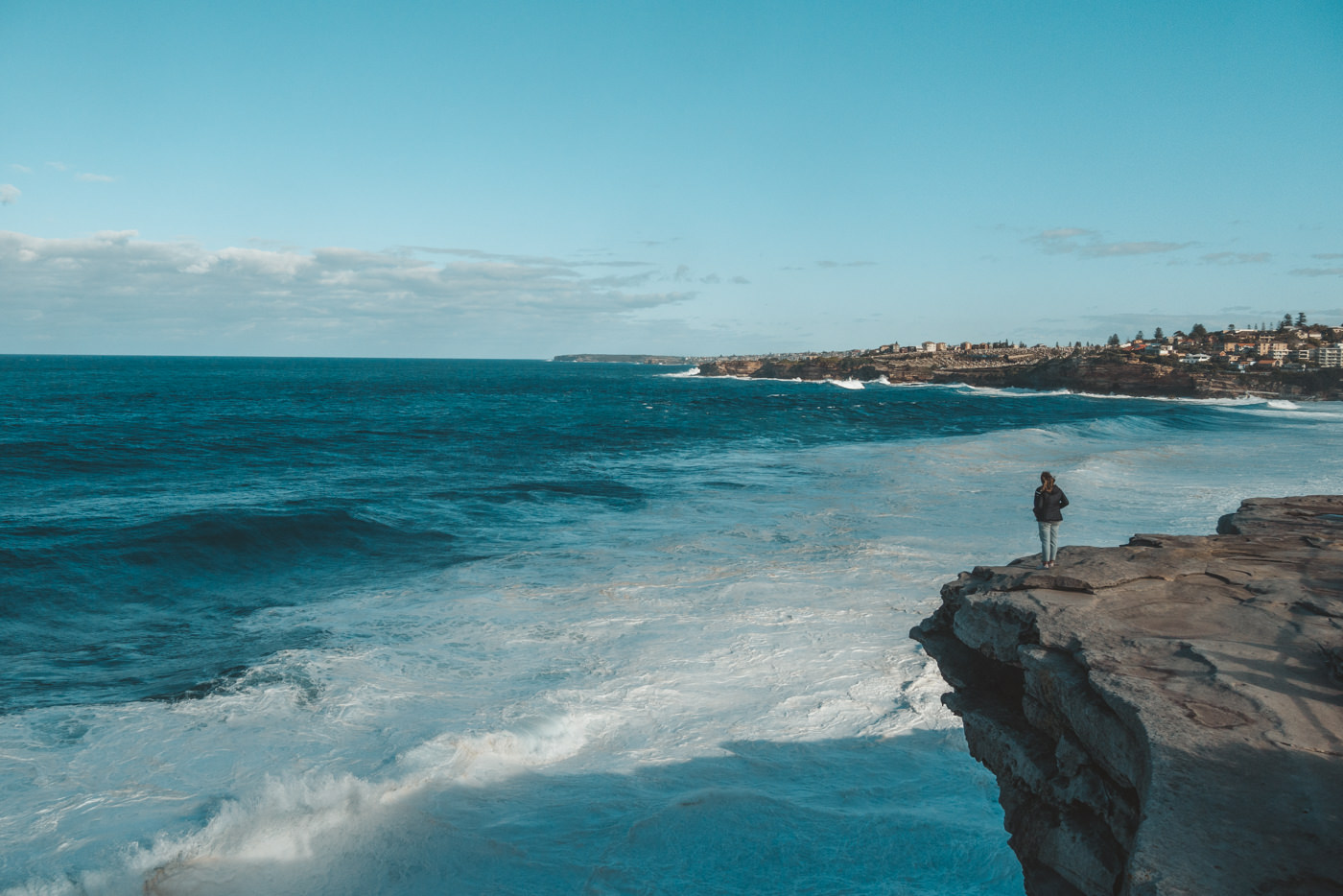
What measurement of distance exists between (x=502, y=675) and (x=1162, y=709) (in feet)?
26.8

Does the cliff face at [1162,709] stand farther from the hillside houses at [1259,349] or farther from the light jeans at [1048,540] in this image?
the hillside houses at [1259,349]

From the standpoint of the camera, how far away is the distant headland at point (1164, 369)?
274ft

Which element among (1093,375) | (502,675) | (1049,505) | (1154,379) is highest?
(1093,375)

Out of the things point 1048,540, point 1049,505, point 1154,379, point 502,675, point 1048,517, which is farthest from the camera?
point 1154,379

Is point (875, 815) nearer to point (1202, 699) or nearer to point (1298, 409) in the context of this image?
point (1202, 699)

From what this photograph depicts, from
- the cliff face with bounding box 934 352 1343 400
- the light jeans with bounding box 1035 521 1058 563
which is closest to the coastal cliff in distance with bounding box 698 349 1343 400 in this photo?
the cliff face with bounding box 934 352 1343 400

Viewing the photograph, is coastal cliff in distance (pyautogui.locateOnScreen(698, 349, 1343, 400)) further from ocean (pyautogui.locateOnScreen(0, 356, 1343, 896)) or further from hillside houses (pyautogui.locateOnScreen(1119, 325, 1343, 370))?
ocean (pyautogui.locateOnScreen(0, 356, 1343, 896))

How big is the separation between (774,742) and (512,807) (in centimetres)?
303

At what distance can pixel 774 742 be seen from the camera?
Result: 9016 mm

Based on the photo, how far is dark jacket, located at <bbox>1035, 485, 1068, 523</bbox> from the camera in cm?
924

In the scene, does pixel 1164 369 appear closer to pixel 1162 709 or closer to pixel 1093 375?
pixel 1093 375

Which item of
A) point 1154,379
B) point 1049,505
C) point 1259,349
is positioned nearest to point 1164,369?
point 1154,379

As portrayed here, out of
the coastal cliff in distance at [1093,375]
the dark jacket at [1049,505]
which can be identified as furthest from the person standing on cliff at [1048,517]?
the coastal cliff in distance at [1093,375]

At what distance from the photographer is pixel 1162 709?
4.84 metres
